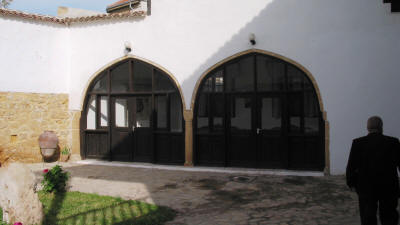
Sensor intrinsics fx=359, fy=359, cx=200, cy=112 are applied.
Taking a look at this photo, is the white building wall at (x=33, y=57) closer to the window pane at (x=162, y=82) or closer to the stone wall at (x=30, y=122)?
the stone wall at (x=30, y=122)

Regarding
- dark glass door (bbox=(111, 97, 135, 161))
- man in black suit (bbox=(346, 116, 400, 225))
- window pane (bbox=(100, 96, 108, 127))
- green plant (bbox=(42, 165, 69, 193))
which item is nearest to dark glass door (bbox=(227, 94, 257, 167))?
dark glass door (bbox=(111, 97, 135, 161))

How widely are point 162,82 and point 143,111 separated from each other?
1.03m

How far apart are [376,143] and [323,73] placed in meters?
4.88

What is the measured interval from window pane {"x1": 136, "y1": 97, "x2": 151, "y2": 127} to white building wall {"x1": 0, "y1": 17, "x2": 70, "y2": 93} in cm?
249

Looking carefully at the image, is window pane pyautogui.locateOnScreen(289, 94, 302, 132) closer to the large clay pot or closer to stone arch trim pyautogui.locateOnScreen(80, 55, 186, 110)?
stone arch trim pyautogui.locateOnScreen(80, 55, 186, 110)

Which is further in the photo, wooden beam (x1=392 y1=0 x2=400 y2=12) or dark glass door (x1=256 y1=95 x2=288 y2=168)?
dark glass door (x1=256 y1=95 x2=288 y2=168)

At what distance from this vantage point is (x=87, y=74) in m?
10.9

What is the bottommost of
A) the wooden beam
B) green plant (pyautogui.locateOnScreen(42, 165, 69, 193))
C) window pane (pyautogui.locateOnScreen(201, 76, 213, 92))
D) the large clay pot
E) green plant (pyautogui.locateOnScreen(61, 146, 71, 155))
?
green plant (pyautogui.locateOnScreen(42, 165, 69, 193))

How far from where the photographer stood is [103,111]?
429 inches

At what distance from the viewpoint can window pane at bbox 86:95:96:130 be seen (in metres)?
11.0

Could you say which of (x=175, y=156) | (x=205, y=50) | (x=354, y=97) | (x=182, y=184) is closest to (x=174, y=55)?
(x=205, y=50)

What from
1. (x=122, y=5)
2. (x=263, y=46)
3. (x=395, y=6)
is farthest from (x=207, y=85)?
(x=122, y=5)

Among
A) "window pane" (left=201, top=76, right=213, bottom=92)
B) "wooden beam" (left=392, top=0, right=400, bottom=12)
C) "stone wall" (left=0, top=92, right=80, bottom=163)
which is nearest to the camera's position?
"wooden beam" (left=392, top=0, right=400, bottom=12)

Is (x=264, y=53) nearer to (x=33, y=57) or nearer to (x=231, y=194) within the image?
(x=231, y=194)
